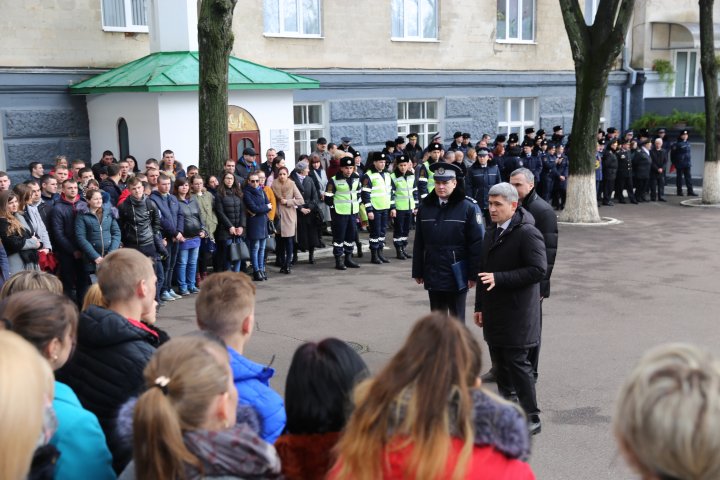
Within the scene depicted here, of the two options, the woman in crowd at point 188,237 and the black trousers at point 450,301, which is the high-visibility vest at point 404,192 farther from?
the black trousers at point 450,301

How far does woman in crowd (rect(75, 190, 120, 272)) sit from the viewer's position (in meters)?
9.66

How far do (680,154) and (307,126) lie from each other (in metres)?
10.6

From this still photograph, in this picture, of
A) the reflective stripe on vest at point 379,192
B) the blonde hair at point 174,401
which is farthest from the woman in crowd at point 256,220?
→ the blonde hair at point 174,401

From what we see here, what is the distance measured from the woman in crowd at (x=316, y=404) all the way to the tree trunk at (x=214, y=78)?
9.95 m

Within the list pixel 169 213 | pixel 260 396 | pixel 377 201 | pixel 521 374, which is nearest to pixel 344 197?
pixel 377 201

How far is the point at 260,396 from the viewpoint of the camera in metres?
3.40

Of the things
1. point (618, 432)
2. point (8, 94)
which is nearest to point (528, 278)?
point (618, 432)

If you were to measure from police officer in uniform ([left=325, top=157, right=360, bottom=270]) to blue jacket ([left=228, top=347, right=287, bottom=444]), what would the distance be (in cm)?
971

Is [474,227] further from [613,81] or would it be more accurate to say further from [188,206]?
[613,81]

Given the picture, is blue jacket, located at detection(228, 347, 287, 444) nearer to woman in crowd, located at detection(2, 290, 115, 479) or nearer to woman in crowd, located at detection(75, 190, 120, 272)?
woman in crowd, located at detection(2, 290, 115, 479)

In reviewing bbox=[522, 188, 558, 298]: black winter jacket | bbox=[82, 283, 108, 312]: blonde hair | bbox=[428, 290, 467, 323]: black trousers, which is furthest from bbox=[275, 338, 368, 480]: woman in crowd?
bbox=[428, 290, 467, 323]: black trousers

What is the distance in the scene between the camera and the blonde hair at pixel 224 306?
3.69 m

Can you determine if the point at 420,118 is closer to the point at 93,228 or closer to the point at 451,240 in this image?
the point at 93,228

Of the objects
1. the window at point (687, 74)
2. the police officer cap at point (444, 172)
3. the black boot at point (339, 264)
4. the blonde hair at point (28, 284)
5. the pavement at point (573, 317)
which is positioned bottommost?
the pavement at point (573, 317)
